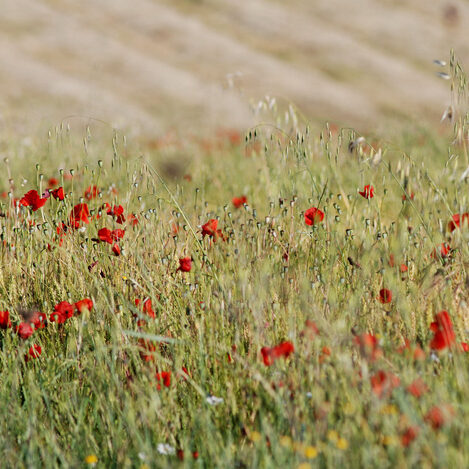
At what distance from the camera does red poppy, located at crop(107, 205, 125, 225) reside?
7.46 ft

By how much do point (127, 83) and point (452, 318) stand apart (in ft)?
59.8

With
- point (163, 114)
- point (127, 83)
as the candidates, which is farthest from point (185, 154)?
point (127, 83)

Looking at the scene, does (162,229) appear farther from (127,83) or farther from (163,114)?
(127,83)

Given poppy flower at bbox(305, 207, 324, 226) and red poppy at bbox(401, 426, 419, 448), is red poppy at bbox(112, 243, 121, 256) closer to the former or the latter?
poppy flower at bbox(305, 207, 324, 226)

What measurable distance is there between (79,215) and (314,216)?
89 centimetres

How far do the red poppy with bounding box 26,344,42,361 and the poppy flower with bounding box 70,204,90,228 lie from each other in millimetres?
543

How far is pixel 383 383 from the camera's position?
124cm

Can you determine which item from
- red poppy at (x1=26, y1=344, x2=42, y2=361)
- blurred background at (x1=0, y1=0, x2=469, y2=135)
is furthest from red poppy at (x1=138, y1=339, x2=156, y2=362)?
blurred background at (x1=0, y1=0, x2=469, y2=135)

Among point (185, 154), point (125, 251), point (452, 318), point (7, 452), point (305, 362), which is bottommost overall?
point (185, 154)

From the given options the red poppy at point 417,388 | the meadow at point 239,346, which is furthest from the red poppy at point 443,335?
the red poppy at point 417,388

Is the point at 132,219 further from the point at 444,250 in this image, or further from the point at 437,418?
the point at 437,418

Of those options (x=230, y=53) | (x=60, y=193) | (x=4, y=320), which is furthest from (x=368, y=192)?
(x=230, y=53)

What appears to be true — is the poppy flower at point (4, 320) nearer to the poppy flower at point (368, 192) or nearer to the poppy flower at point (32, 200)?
the poppy flower at point (32, 200)

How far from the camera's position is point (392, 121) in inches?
298
